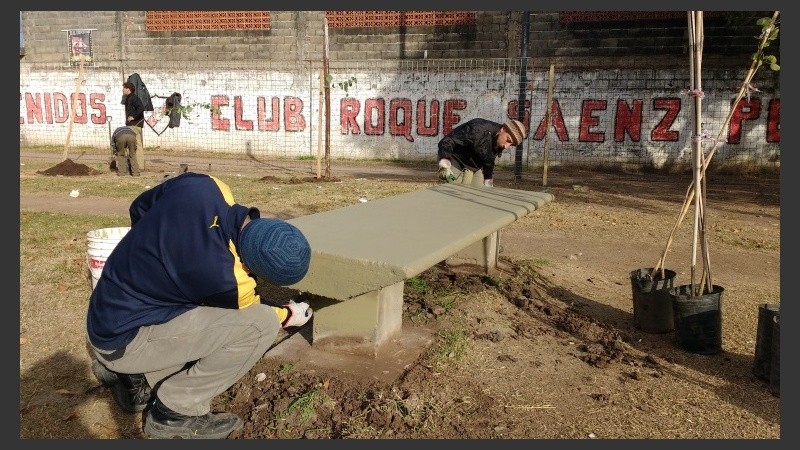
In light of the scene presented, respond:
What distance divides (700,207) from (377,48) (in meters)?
14.4

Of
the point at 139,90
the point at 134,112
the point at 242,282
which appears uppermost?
the point at 139,90

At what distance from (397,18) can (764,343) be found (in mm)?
15304

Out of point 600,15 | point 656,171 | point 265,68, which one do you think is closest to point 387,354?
point 656,171

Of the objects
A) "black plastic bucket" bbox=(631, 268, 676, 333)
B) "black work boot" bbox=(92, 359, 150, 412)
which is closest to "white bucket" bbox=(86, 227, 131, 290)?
"black work boot" bbox=(92, 359, 150, 412)

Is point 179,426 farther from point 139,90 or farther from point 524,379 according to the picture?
point 139,90

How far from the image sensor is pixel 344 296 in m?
3.42

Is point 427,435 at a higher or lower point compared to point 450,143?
lower

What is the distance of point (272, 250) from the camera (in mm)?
2711

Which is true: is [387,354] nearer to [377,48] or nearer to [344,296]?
[344,296]

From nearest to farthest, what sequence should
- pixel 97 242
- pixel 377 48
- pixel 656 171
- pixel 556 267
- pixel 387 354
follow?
pixel 387 354 → pixel 97 242 → pixel 556 267 → pixel 656 171 → pixel 377 48

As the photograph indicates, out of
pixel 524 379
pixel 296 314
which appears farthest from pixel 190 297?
pixel 524 379

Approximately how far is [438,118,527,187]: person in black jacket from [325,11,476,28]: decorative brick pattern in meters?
11.1

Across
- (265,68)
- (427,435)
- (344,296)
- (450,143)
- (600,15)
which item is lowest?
(427,435)

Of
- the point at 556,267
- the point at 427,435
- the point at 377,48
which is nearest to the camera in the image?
the point at 427,435
